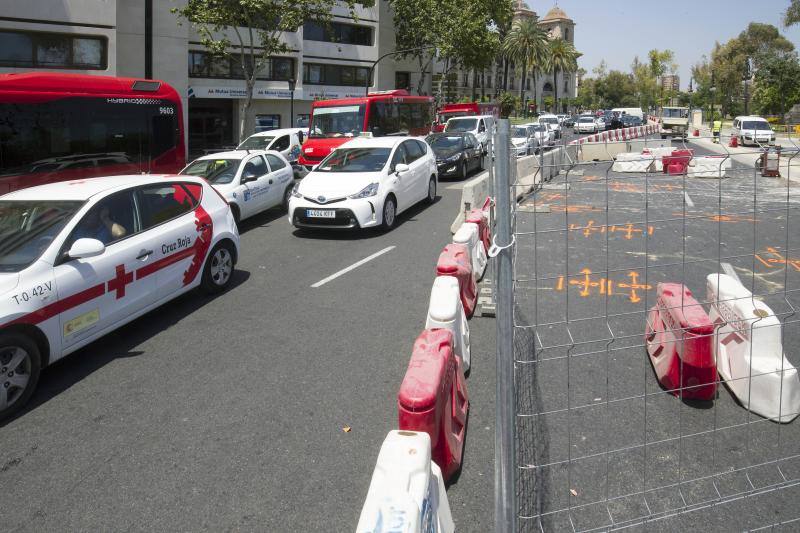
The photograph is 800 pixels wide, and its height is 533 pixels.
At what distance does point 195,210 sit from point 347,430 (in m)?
4.06

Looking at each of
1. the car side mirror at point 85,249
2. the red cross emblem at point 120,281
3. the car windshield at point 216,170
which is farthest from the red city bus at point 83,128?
the car side mirror at point 85,249

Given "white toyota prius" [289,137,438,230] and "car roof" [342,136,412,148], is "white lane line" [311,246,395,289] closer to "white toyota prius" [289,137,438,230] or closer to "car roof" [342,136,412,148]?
"white toyota prius" [289,137,438,230]

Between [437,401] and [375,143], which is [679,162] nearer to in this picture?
[437,401]

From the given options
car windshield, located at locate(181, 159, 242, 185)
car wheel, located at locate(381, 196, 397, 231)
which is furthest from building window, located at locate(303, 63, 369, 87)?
car wheel, located at locate(381, 196, 397, 231)

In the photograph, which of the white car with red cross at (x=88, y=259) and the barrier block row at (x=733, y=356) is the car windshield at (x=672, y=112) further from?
the barrier block row at (x=733, y=356)

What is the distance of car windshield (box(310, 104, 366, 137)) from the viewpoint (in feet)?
72.7

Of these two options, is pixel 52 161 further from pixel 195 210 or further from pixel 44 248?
pixel 44 248

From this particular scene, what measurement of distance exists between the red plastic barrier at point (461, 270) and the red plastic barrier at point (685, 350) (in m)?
1.88

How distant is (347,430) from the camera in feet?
15.3

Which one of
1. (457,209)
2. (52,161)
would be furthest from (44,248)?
(457,209)

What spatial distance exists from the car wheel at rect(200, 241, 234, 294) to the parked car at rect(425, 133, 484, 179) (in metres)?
12.2

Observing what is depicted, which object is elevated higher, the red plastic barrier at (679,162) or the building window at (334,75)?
the building window at (334,75)

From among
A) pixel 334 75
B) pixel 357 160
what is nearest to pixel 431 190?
pixel 357 160

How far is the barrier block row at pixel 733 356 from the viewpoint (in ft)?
15.4
